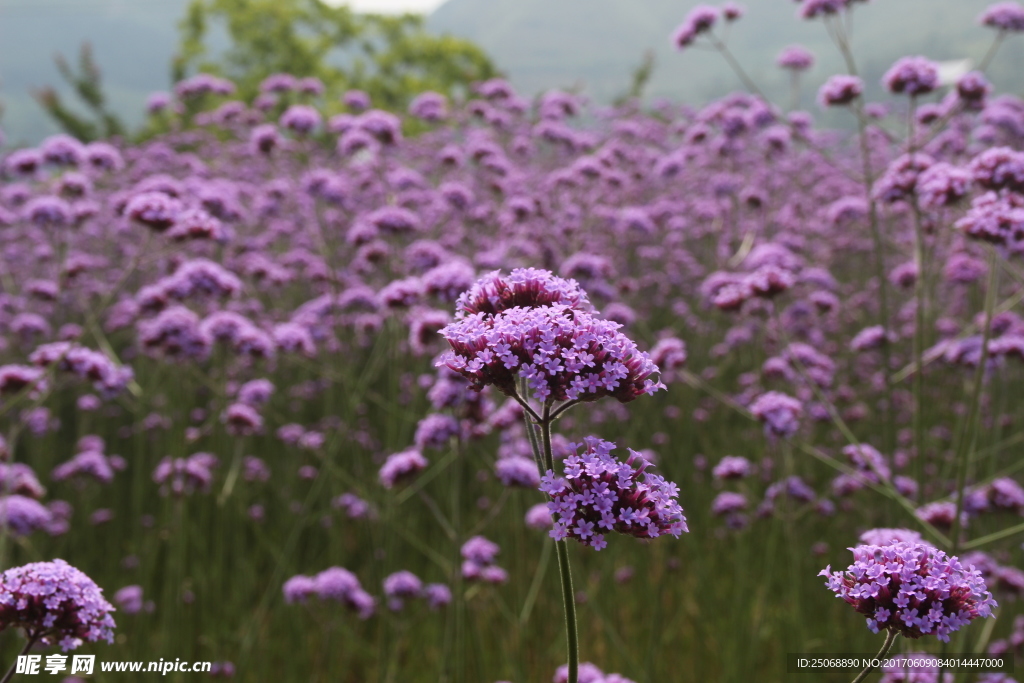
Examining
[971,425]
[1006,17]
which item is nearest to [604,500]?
[971,425]

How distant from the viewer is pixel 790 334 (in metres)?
6.77

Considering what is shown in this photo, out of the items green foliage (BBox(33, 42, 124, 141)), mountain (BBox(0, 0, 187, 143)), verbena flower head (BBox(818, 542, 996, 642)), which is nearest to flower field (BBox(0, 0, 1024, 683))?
verbena flower head (BBox(818, 542, 996, 642))

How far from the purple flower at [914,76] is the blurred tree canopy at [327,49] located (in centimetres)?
2641

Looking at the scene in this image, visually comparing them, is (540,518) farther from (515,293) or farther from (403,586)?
(515,293)

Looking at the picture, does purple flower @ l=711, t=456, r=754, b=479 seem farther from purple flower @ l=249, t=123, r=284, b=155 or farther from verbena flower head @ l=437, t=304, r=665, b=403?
purple flower @ l=249, t=123, r=284, b=155

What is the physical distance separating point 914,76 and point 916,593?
3492mm

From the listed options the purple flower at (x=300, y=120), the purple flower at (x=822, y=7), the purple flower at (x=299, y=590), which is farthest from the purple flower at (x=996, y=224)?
the purple flower at (x=300, y=120)

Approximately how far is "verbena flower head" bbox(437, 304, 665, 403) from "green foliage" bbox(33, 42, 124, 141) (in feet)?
62.7

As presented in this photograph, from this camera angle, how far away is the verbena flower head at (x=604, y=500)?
1.22m

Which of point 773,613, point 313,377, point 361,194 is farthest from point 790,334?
point 361,194

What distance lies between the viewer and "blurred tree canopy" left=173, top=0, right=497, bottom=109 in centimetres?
2970

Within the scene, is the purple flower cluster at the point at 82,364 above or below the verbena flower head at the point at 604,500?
above

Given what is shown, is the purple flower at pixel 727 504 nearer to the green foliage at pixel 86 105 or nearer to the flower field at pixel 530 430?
the flower field at pixel 530 430

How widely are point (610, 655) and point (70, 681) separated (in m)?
2.76
